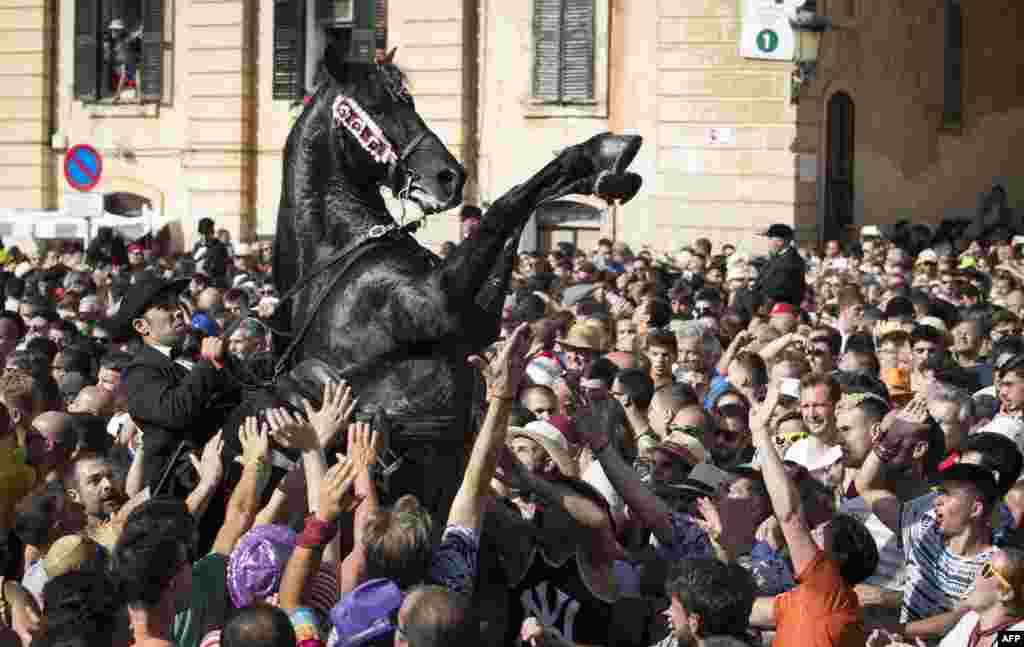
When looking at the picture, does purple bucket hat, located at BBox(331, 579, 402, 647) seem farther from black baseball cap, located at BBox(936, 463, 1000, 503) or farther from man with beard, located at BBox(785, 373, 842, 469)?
man with beard, located at BBox(785, 373, 842, 469)

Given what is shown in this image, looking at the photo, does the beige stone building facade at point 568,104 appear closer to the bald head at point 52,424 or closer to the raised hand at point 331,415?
the bald head at point 52,424

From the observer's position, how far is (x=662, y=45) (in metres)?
26.4

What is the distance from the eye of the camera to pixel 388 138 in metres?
7.21

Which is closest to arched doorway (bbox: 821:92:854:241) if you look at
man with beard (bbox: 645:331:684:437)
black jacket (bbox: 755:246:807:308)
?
black jacket (bbox: 755:246:807:308)

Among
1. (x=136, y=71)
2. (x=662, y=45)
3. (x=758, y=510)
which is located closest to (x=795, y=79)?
(x=662, y=45)

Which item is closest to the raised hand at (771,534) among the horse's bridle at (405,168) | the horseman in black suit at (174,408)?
the horse's bridle at (405,168)

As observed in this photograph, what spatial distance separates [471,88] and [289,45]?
9.87 ft

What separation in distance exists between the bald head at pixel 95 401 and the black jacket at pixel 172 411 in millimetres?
2345

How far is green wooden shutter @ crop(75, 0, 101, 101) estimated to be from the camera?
98.7ft

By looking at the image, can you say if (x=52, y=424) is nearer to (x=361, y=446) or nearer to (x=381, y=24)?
(x=361, y=446)

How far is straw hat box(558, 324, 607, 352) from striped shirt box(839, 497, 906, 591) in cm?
475

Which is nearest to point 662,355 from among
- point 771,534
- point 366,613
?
point 771,534

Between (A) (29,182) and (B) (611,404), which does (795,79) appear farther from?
Answer: (B) (611,404)

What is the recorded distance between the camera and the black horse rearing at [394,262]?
6.66 meters
